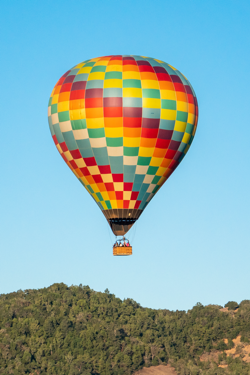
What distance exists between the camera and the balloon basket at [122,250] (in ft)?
135

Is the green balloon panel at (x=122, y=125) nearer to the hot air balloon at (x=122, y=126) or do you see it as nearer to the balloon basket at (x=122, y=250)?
the hot air balloon at (x=122, y=126)

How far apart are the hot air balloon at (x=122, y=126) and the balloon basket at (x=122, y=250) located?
Result: 0.06 meters

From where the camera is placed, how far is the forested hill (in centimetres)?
10075

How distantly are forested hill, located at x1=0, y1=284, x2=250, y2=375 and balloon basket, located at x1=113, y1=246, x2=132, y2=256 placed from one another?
5747 cm

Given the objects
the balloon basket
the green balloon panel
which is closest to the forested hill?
the green balloon panel

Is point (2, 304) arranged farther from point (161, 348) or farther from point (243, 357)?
point (243, 357)

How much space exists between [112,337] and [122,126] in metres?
70.7

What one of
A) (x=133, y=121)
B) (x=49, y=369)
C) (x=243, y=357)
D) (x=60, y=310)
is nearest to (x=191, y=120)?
(x=133, y=121)

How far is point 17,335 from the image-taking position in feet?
355

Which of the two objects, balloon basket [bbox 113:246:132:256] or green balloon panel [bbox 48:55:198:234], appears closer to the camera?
balloon basket [bbox 113:246:132:256]

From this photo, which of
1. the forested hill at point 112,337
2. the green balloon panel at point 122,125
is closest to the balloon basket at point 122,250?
the green balloon panel at point 122,125

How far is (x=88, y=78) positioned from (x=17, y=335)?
72.6m

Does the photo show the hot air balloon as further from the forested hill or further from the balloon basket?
the forested hill

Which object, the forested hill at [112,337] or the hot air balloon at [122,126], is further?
the forested hill at [112,337]
